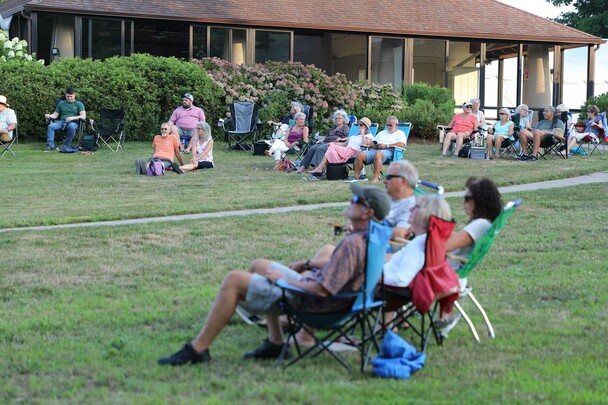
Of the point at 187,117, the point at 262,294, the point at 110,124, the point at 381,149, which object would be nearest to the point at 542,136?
the point at 381,149

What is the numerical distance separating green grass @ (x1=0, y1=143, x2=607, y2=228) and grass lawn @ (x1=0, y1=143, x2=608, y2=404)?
0.06 meters

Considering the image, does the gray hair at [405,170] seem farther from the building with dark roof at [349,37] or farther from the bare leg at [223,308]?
the building with dark roof at [349,37]

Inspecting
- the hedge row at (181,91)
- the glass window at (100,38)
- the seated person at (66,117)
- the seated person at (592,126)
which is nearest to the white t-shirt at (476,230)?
the seated person at (592,126)

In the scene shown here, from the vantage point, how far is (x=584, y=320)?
6121mm

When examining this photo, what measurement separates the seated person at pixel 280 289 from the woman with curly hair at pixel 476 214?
87 cm

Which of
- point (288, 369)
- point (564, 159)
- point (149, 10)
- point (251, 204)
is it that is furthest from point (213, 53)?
point (288, 369)

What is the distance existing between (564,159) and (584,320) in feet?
36.7

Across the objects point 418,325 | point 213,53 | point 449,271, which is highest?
point 213,53

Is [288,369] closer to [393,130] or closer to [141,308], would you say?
[141,308]

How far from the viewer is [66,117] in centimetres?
1820

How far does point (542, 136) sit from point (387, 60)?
36.6ft

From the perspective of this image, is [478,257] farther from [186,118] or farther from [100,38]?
[100,38]

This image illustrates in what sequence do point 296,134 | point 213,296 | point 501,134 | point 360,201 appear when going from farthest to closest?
point 501,134 < point 296,134 < point 213,296 < point 360,201

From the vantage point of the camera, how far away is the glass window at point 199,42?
24.8 meters
